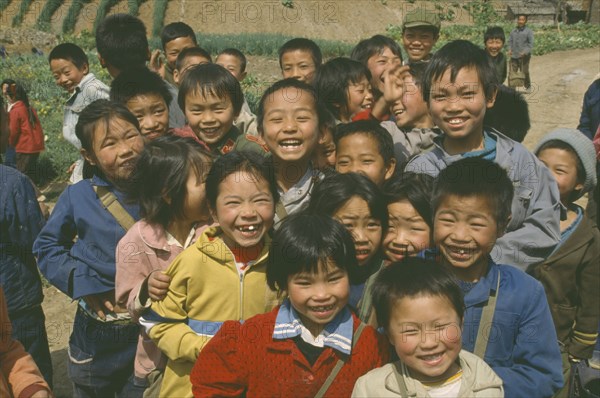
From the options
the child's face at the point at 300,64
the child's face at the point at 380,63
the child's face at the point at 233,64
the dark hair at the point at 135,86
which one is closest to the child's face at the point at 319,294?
the dark hair at the point at 135,86

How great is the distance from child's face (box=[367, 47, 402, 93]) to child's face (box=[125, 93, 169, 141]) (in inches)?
59.3

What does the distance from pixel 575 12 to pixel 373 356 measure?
3393cm

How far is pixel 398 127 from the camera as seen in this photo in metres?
3.54

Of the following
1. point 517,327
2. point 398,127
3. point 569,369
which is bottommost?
point 569,369

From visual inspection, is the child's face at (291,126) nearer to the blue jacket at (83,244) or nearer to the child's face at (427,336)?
the blue jacket at (83,244)

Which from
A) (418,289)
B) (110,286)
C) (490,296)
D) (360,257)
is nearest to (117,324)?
(110,286)

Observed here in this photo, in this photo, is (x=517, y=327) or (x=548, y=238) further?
(x=548, y=238)

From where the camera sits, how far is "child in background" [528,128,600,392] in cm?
298

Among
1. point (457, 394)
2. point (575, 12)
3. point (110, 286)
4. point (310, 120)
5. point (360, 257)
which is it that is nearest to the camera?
point (457, 394)

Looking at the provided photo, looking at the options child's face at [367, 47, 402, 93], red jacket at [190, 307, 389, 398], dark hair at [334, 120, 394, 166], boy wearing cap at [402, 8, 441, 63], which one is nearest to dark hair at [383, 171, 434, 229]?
dark hair at [334, 120, 394, 166]

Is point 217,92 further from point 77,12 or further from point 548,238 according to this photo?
point 77,12

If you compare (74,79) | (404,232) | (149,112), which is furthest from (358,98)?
(74,79)

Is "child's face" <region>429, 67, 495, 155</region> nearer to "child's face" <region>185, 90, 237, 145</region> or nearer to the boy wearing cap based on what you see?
"child's face" <region>185, 90, 237, 145</region>

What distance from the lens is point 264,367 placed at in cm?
208
